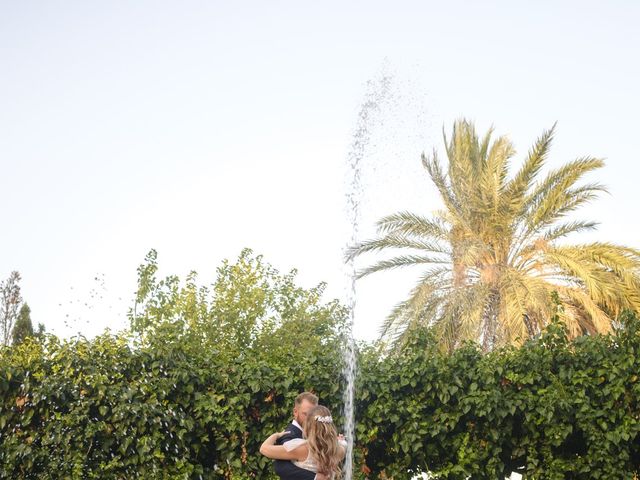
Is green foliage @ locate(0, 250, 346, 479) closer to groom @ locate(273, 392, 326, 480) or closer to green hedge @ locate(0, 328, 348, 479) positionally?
green hedge @ locate(0, 328, 348, 479)

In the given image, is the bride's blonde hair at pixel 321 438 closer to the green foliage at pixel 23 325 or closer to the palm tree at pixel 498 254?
the palm tree at pixel 498 254

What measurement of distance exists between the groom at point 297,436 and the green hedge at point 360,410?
224cm

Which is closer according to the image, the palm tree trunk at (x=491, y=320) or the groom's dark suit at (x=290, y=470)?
the groom's dark suit at (x=290, y=470)

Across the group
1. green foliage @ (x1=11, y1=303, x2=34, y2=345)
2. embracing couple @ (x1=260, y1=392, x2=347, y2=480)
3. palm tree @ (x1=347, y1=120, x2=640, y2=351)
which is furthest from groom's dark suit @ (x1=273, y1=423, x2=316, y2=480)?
green foliage @ (x1=11, y1=303, x2=34, y2=345)

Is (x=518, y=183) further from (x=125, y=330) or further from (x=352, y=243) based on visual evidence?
(x=125, y=330)

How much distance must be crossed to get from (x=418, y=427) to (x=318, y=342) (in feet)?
18.4

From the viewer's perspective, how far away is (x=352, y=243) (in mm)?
17469

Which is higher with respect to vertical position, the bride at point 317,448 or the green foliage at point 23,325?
the green foliage at point 23,325

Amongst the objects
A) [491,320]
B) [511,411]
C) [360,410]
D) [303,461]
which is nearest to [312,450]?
[303,461]

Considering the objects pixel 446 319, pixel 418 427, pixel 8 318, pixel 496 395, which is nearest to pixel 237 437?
pixel 418 427

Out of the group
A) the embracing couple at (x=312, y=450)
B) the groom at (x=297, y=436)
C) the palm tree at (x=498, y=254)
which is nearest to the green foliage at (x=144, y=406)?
the groom at (x=297, y=436)

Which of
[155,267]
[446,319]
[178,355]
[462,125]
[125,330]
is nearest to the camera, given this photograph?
[178,355]

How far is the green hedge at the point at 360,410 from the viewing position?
899 centimetres

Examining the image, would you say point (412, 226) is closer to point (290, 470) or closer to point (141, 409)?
point (141, 409)
